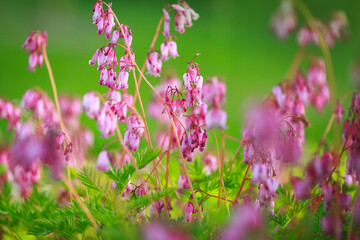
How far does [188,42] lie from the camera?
1189 centimetres

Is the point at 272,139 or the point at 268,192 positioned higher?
the point at 272,139

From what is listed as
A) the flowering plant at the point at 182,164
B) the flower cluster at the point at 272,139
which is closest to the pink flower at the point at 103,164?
the flowering plant at the point at 182,164

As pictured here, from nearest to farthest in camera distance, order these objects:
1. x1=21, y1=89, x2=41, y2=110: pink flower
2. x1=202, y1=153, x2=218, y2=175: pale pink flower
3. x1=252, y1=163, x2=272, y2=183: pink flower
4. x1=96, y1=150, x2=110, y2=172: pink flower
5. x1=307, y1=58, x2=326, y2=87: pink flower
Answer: x1=252, y1=163, x2=272, y2=183: pink flower → x1=96, y1=150, x2=110, y2=172: pink flower → x1=21, y1=89, x2=41, y2=110: pink flower → x1=202, y1=153, x2=218, y2=175: pale pink flower → x1=307, y1=58, x2=326, y2=87: pink flower

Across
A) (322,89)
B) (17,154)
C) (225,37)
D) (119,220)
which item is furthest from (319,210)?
(225,37)

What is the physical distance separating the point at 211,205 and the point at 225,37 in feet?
37.7

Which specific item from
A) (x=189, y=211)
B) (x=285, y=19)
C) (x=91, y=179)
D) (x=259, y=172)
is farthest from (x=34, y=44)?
(x=285, y=19)

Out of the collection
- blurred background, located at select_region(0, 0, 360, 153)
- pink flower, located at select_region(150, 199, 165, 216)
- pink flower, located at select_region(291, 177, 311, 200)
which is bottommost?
pink flower, located at select_region(150, 199, 165, 216)

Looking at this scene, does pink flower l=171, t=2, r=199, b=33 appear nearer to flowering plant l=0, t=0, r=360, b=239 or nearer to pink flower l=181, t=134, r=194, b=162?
flowering plant l=0, t=0, r=360, b=239

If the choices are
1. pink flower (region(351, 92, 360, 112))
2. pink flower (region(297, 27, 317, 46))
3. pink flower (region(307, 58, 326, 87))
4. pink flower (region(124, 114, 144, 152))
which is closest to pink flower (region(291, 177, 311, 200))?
pink flower (region(351, 92, 360, 112))

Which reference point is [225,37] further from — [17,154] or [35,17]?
[17,154]

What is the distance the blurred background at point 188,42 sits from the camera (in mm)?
9062

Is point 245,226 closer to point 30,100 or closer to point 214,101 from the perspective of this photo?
point 214,101

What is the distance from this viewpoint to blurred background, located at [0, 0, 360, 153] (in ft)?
29.7

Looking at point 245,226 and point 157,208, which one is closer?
point 245,226
